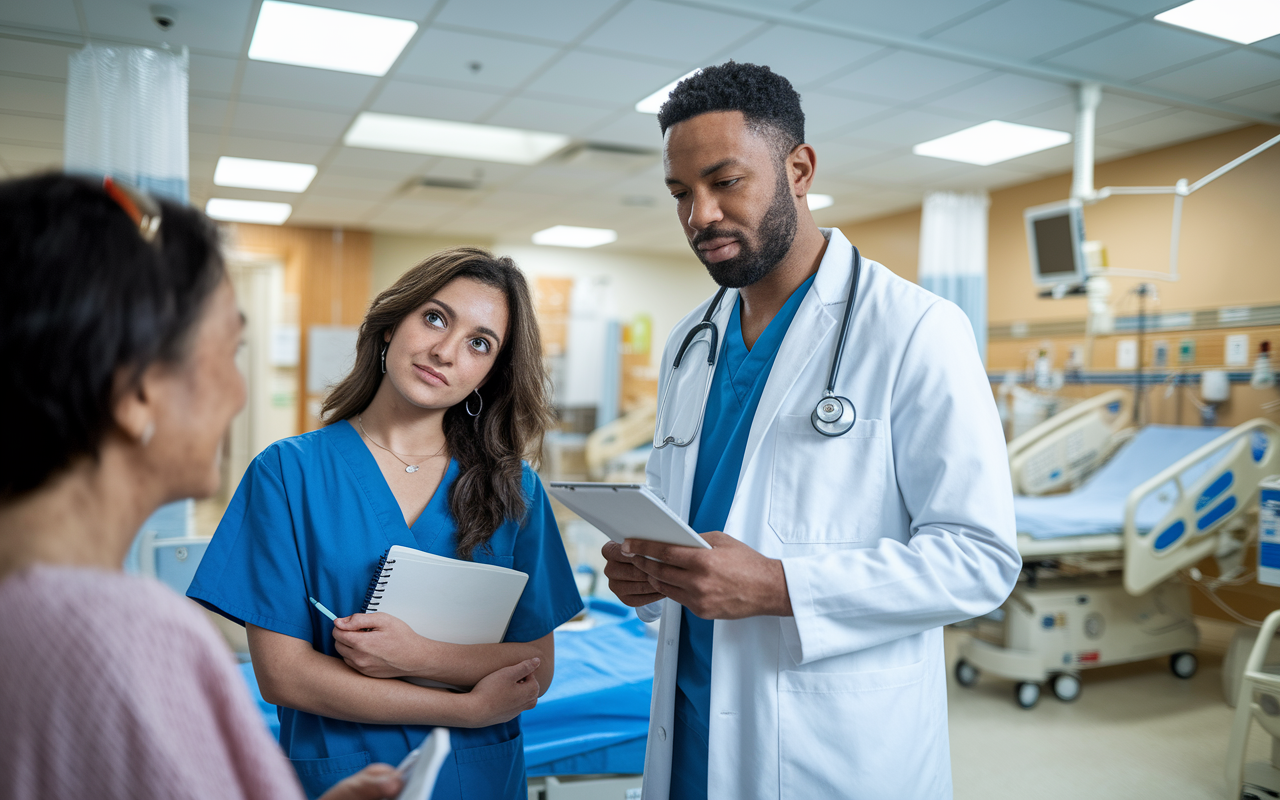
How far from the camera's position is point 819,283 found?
4.32 feet

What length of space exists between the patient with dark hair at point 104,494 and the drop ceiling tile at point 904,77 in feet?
12.1

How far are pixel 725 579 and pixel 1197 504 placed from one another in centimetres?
353

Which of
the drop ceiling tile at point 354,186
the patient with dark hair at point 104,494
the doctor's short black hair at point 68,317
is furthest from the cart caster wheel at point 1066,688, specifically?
the drop ceiling tile at point 354,186

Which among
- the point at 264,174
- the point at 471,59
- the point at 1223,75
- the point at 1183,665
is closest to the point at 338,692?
the point at 471,59

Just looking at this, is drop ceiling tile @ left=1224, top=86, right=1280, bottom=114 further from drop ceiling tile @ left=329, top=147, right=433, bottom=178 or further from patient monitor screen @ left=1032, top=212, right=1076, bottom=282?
drop ceiling tile @ left=329, top=147, right=433, bottom=178

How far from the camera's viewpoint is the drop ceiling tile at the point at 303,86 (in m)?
3.96

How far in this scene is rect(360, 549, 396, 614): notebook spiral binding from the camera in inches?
45.2

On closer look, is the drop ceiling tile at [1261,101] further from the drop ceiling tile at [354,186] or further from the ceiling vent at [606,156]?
the drop ceiling tile at [354,186]

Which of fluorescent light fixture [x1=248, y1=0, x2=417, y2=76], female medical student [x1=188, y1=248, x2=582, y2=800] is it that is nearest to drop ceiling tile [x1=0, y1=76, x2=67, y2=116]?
fluorescent light fixture [x1=248, y1=0, x2=417, y2=76]

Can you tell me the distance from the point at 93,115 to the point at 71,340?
3.23 meters

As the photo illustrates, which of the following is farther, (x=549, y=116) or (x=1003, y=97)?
(x=549, y=116)

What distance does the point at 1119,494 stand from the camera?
4.21 meters

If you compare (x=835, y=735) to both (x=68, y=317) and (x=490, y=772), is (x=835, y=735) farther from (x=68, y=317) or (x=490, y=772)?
(x=68, y=317)

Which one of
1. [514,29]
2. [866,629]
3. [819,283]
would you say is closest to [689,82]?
[819,283]
